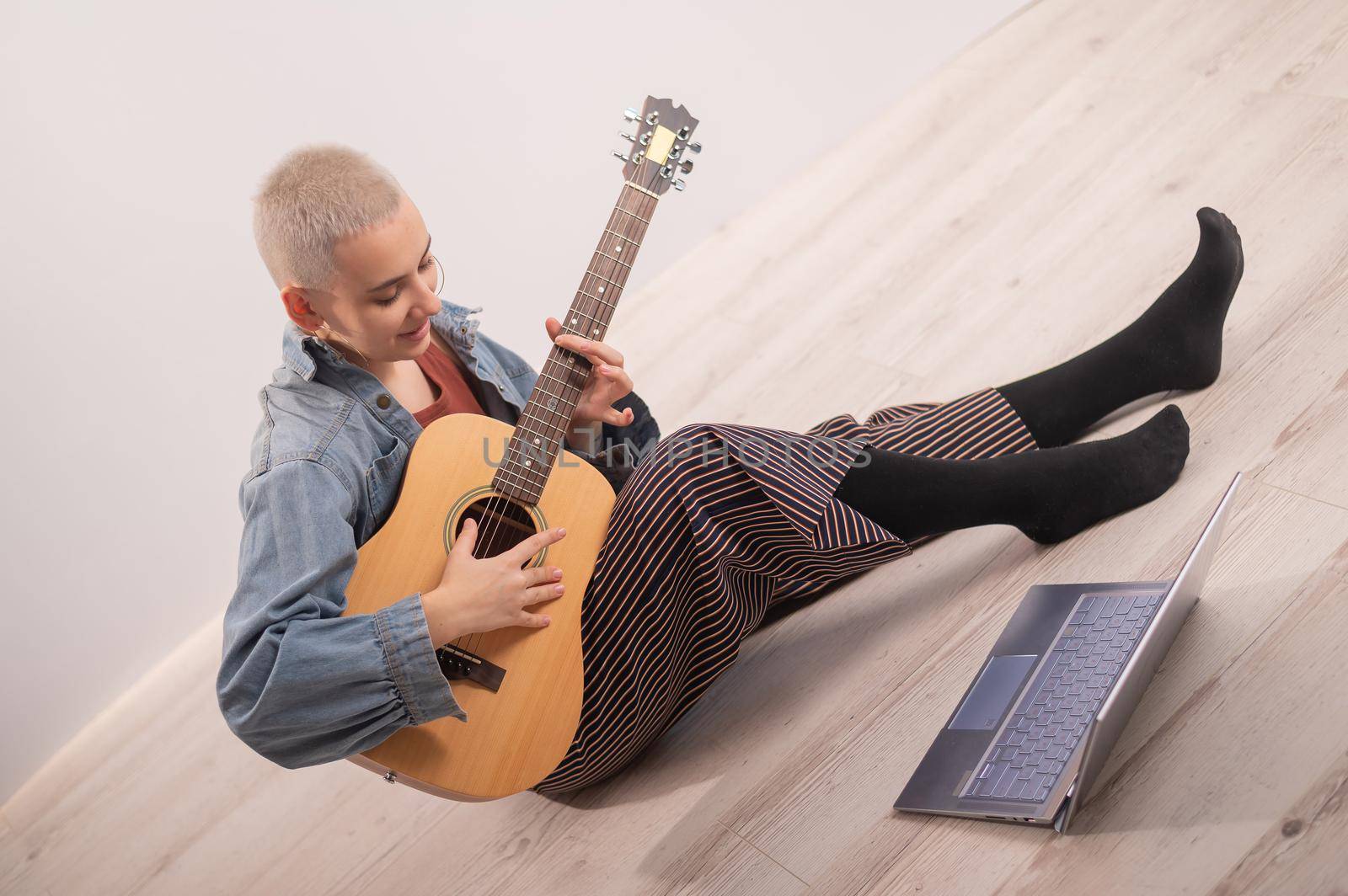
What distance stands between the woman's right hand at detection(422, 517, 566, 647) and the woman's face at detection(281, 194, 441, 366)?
0.22m

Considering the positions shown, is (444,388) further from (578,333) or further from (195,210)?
(195,210)

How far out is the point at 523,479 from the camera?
127 centimetres

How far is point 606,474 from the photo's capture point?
4.90 feet

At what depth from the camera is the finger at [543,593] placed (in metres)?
1.19

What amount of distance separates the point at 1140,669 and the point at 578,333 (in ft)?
2.26

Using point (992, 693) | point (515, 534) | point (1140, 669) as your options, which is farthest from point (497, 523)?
point (1140, 669)

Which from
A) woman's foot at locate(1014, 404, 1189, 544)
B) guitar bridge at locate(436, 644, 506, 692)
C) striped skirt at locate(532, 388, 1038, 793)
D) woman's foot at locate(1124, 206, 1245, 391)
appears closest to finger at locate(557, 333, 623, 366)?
striped skirt at locate(532, 388, 1038, 793)

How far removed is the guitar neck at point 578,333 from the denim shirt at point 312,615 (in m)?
0.17

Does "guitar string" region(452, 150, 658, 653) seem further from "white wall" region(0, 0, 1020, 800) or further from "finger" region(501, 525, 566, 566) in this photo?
"white wall" region(0, 0, 1020, 800)

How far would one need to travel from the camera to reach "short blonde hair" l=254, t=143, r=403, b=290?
1153mm

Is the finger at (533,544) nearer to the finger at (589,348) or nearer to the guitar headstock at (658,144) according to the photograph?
the finger at (589,348)

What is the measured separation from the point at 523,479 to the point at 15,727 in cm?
125

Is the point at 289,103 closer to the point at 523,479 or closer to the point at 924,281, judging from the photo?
the point at 523,479

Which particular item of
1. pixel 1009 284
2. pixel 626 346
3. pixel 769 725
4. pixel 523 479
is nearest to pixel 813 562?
pixel 769 725
